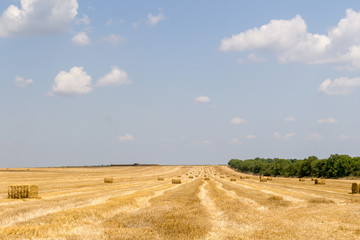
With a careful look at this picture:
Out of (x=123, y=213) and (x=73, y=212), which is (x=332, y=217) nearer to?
(x=123, y=213)

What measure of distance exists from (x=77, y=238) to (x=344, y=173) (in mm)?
97763

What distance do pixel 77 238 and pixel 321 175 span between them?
106m

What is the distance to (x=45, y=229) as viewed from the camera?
13664 mm

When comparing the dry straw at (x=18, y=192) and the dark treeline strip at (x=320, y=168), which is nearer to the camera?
the dry straw at (x=18, y=192)

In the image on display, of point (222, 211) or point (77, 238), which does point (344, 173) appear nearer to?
point (222, 211)

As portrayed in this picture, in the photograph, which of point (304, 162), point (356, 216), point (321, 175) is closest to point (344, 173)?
point (321, 175)

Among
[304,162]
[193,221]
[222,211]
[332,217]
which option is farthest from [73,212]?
[304,162]

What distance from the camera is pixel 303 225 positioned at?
15.6m

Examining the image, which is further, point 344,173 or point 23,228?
point 344,173

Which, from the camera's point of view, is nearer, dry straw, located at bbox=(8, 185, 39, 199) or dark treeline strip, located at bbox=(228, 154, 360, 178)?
dry straw, located at bbox=(8, 185, 39, 199)

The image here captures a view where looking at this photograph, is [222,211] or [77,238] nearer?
[77,238]

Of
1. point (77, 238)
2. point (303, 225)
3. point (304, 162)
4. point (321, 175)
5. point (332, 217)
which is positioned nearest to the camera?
point (77, 238)

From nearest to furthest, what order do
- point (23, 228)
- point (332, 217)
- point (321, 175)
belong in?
1. point (23, 228)
2. point (332, 217)
3. point (321, 175)

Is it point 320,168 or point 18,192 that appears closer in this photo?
point 18,192
